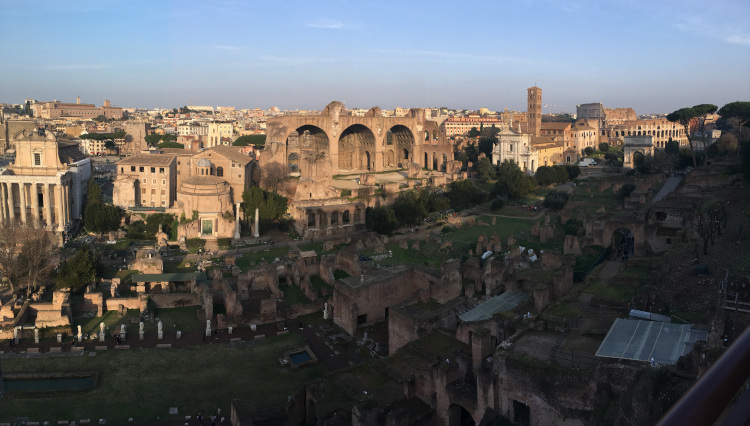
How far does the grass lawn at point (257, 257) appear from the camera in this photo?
94.6ft

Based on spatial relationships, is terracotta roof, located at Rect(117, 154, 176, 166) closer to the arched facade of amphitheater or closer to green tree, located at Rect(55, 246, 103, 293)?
the arched facade of amphitheater

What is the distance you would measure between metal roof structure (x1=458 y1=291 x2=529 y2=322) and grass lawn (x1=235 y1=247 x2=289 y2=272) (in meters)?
13.9

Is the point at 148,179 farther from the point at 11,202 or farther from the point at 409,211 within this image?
the point at 409,211

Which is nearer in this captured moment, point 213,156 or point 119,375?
point 119,375

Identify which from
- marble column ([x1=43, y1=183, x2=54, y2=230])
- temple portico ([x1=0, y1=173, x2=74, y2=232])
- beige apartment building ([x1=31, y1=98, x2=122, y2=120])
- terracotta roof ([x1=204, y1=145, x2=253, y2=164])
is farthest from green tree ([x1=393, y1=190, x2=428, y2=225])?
beige apartment building ([x1=31, y1=98, x2=122, y2=120])

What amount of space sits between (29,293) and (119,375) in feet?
30.3

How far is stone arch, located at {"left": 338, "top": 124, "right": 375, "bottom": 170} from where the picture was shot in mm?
60750

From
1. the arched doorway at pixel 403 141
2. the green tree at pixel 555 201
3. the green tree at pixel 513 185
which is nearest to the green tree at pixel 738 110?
the green tree at pixel 513 185

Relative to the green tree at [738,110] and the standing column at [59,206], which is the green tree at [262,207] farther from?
the green tree at [738,110]

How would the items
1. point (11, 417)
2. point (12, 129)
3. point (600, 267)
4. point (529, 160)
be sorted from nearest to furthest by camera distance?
point (11, 417) → point (600, 267) → point (529, 160) → point (12, 129)

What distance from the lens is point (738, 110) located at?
47.1 metres

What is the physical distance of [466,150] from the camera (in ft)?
219

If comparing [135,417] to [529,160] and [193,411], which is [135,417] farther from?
[529,160]

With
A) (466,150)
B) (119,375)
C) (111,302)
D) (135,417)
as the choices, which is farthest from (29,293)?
(466,150)
